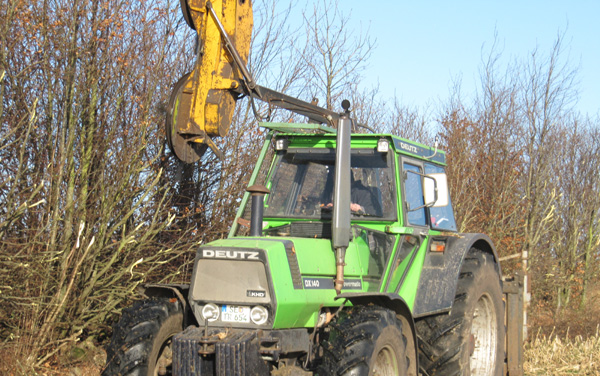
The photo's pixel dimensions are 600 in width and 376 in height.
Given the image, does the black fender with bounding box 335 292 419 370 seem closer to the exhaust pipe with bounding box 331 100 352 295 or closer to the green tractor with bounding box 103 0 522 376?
the green tractor with bounding box 103 0 522 376

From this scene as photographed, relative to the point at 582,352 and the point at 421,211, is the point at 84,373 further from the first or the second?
the point at 582,352

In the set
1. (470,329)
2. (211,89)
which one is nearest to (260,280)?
(211,89)

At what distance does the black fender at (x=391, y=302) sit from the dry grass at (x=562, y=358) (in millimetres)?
3383

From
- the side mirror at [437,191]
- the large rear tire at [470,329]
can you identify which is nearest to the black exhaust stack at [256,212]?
the side mirror at [437,191]

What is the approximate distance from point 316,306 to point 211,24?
2.56 meters

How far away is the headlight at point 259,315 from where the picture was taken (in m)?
4.73

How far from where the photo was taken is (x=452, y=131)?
17672 mm

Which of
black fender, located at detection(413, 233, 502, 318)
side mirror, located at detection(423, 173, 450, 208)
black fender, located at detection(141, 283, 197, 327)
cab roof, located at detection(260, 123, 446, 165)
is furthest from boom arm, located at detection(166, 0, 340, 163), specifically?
black fender, located at detection(413, 233, 502, 318)

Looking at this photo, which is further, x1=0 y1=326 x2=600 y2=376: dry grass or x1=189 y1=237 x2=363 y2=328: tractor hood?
x1=0 y1=326 x2=600 y2=376: dry grass

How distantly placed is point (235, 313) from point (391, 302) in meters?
1.21

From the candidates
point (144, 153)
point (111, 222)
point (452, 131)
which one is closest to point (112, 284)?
point (111, 222)

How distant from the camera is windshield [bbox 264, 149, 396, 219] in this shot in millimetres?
5895

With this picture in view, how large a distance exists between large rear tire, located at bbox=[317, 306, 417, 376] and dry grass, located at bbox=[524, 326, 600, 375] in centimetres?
377

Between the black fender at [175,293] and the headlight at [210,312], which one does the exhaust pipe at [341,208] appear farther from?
the black fender at [175,293]
